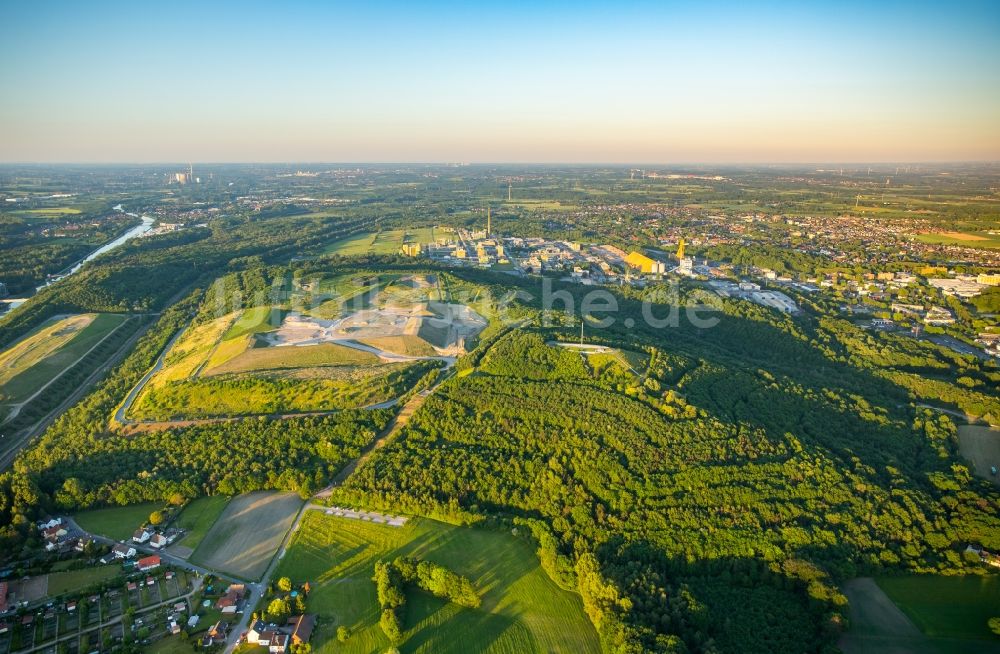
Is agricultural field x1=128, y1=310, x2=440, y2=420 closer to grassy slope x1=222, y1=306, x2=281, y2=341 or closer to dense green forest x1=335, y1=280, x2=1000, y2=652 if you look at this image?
grassy slope x1=222, y1=306, x2=281, y2=341

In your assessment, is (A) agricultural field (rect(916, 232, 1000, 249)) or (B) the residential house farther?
(A) agricultural field (rect(916, 232, 1000, 249))

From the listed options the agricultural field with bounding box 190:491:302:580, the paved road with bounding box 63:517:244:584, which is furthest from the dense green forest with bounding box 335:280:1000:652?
the paved road with bounding box 63:517:244:584

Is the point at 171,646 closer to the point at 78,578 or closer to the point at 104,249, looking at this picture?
the point at 78,578

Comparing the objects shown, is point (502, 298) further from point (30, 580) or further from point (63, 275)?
point (63, 275)

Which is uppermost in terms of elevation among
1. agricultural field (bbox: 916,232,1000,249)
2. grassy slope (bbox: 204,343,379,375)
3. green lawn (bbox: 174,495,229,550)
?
agricultural field (bbox: 916,232,1000,249)

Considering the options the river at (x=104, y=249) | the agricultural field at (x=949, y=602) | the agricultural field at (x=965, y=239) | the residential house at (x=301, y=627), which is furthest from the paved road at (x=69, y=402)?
the agricultural field at (x=965, y=239)

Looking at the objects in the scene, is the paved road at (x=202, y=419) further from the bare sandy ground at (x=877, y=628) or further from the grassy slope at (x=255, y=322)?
the bare sandy ground at (x=877, y=628)

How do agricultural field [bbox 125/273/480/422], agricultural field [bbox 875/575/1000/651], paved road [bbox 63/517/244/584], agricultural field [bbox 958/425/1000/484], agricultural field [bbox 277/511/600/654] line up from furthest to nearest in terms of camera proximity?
agricultural field [bbox 125/273/480/422], agricultural field [bbox 958/425/1000/484], paved road [bbox 63/517/244/584], agricultural field [bbox 875/575/1000/651], agricultural field [bbox 277/511/600/654]
